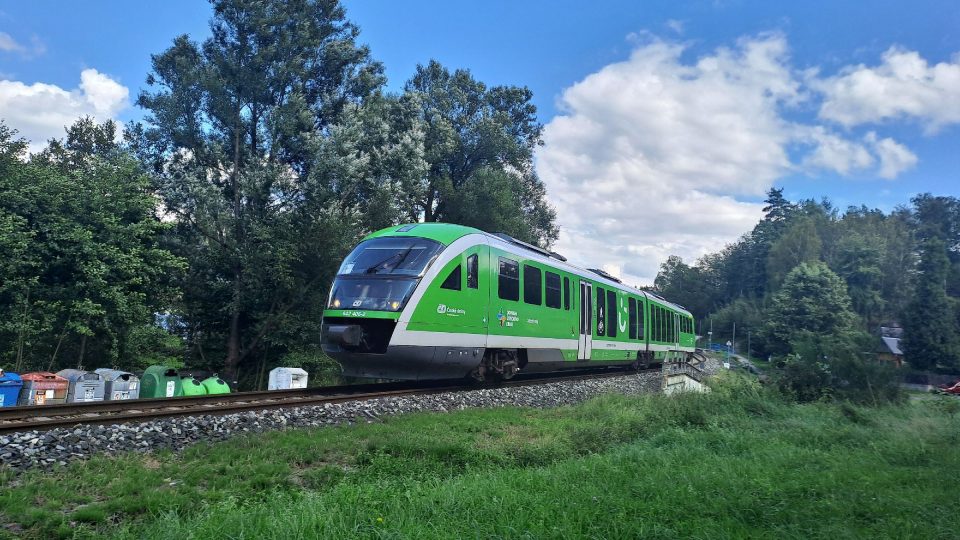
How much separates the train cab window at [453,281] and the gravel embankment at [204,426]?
2155 mm

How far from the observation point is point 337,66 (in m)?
25.8

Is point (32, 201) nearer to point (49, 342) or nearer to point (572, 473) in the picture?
point (49, 342)

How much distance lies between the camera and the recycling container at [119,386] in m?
12.3

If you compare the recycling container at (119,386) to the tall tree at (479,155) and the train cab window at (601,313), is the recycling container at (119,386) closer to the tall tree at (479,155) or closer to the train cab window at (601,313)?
the train cab window at (601,313)

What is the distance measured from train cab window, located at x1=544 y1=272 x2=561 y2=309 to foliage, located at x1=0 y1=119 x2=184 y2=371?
1163 cm

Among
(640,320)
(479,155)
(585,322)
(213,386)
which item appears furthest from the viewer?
(479,155)

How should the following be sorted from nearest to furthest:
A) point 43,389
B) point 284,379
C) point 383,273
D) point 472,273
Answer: point 43,389
point 383,273
point 472,273
point 284,379

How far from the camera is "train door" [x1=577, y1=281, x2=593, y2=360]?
1853 cm

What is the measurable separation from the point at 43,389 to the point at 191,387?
2597 millimetres

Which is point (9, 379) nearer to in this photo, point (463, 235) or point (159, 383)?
point (159, 383)

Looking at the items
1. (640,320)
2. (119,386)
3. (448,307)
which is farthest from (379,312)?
(640,320)

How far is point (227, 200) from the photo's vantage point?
75.7 ft

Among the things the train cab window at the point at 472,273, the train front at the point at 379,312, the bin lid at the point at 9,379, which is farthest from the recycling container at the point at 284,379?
the train cab window at the point at 472,273

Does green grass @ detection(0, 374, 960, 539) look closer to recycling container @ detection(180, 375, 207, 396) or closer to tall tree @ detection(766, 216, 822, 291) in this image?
recycling container @ detection(180, 375, 207, 396)
